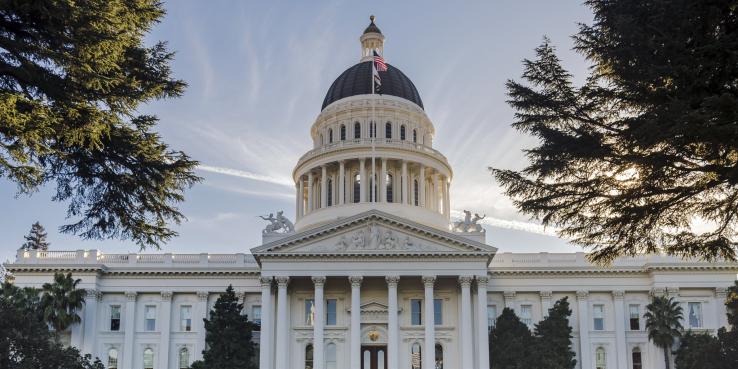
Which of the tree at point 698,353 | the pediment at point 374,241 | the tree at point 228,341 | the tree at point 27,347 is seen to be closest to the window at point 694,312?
the tree at point 698,353

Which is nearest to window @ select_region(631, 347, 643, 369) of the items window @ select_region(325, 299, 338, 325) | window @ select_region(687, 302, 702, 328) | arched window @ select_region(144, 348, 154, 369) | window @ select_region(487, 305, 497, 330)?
window @ select_region(687, 302, 702, 328)

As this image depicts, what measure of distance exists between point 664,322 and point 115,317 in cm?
3983

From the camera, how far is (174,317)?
216ft

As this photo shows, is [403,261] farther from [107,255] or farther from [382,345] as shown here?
[107,255]

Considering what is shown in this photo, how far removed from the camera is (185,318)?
6588cm

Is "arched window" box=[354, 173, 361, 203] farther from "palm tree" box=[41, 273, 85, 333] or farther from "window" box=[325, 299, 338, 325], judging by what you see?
"palm tree" box=[41, 273, 85, 333]

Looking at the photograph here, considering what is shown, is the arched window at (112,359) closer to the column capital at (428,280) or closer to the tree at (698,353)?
the column capital at (428,280)

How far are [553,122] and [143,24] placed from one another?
10688 millimetres

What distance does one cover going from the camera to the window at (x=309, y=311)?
61269mm

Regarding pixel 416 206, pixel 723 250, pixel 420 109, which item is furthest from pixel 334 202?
pixel 723 250

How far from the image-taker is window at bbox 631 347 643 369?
64375mm

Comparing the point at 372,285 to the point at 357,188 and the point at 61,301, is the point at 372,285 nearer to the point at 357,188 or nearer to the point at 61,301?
the point at 357,188

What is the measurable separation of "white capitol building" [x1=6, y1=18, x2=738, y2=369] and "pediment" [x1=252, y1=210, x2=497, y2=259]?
75 mm

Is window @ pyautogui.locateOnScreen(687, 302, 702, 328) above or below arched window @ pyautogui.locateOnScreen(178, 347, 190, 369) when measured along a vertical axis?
above
